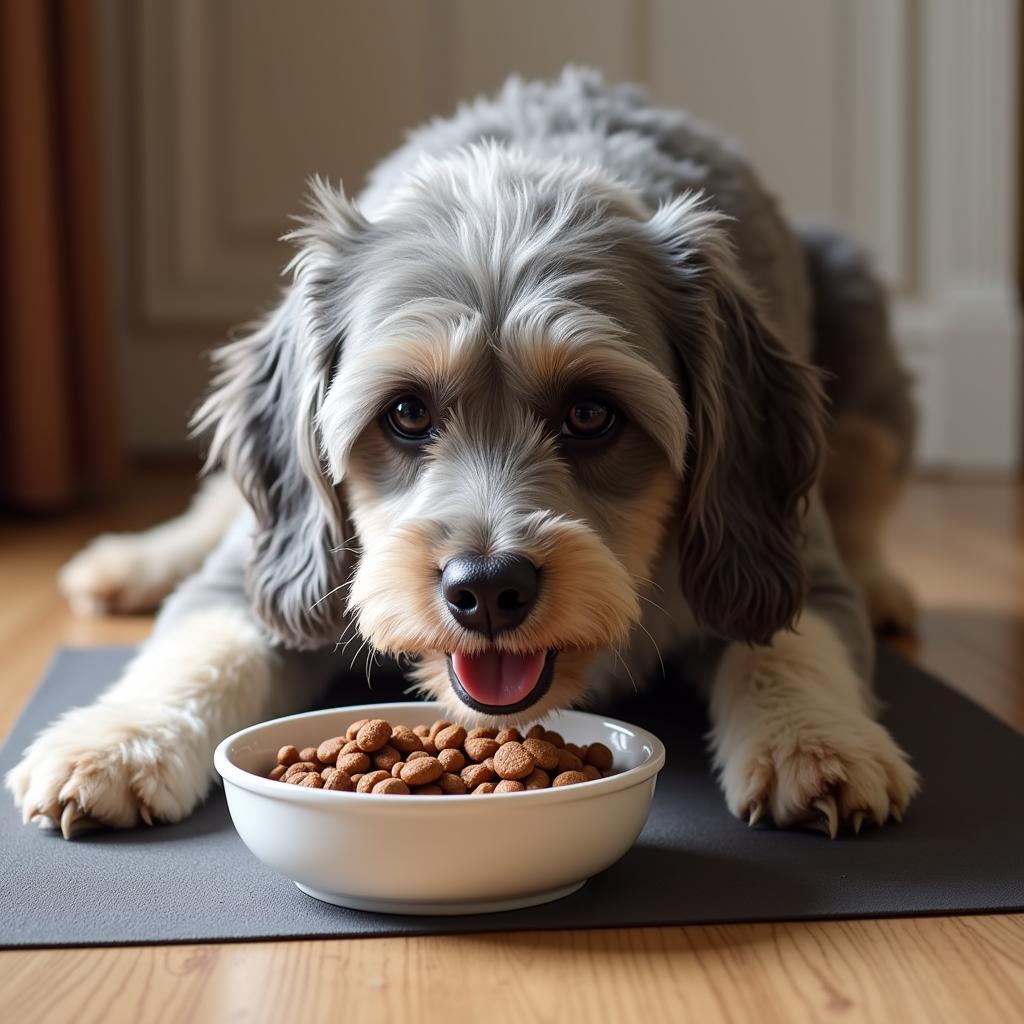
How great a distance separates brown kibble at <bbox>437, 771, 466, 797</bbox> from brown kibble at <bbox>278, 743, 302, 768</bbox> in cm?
18

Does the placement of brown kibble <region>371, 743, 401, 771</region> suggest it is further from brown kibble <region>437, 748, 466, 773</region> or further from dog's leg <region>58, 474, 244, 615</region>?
dog's leg <region>58, 474, 244, 615</region>

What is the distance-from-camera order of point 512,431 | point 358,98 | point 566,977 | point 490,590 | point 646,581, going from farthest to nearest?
point 358,98 < point 646,581 < point 512,431 < point 490,590 < point 566,977

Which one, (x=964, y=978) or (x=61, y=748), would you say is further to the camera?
(x=61, y=748)

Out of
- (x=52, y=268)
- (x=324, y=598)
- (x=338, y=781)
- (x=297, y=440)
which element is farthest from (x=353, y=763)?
(x=52, y=268)

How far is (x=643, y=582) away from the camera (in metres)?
2.02

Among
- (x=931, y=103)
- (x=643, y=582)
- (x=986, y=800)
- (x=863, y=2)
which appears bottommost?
(x=986, y=800)

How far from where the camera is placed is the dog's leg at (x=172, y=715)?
1785 mm

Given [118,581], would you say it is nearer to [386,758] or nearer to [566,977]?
[386,758]

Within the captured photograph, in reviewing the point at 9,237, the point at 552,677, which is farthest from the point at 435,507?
the point at 9,237

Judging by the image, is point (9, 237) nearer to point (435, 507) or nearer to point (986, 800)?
point (435, 507)

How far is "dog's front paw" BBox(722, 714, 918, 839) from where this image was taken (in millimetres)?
1796

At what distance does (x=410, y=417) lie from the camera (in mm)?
1929

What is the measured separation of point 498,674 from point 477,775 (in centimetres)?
20

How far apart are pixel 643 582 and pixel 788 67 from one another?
184 inches
